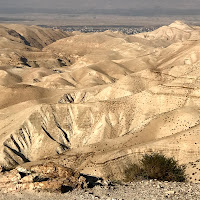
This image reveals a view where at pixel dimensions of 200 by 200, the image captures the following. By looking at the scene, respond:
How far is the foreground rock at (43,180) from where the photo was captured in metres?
20.7

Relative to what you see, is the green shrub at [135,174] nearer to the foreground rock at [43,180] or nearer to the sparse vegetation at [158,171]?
the sparse vegetation at [158,171]

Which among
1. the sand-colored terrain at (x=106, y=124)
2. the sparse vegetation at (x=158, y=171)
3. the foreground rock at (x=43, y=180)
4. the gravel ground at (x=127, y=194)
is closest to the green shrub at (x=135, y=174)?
the sparse vegetation at (x=158, y=171)

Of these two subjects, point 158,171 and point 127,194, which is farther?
point 158,171

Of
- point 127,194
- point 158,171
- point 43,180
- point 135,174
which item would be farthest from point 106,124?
point 127,194

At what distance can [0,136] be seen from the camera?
52.8 m

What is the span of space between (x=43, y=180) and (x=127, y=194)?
5533 mm

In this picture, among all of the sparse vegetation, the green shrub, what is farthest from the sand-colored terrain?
the green shrub

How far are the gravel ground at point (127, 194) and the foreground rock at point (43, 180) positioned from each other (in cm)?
46

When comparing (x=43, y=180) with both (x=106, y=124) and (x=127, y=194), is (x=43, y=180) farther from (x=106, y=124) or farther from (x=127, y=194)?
(x=106, y=124)

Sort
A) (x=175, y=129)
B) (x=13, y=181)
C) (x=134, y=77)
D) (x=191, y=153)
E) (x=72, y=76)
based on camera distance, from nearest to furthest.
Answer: (x=13, y=181) < (x=191, y=153) < (x=175, y=129) < (x=134, y=77) < (x=72, y=76)

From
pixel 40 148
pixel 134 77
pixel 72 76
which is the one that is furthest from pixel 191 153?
pixel 72 76

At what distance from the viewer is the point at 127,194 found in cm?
2041

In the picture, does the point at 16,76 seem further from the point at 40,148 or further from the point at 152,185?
the point at 152,185

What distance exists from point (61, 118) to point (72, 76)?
57.6 metres
